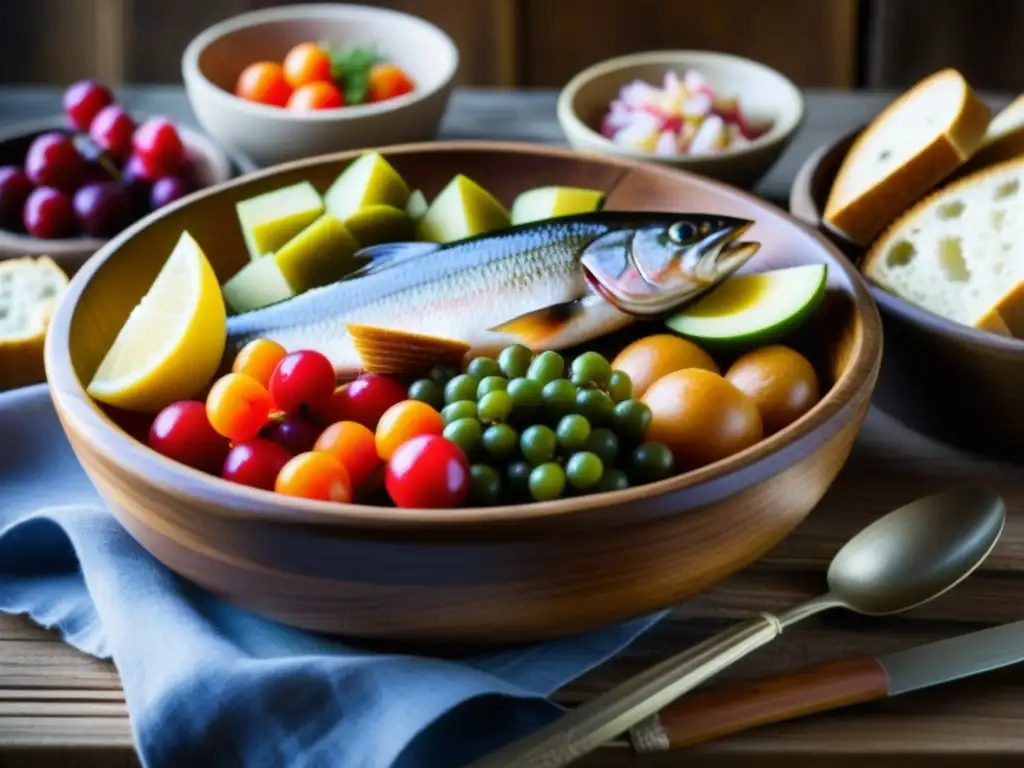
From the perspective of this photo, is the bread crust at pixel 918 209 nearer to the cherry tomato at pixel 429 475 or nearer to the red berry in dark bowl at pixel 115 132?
the cherry tomato at pixel 429 475

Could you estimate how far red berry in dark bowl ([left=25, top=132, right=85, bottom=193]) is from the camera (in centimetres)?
136

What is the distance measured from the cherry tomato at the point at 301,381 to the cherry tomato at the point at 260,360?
0.05 m

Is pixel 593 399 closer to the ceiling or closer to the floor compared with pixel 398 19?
closer to the ceiling

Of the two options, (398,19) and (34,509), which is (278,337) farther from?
(398,19)

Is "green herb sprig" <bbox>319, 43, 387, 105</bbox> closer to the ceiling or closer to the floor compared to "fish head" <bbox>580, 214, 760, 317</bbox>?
closer to the floor

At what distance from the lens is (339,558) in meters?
0.75

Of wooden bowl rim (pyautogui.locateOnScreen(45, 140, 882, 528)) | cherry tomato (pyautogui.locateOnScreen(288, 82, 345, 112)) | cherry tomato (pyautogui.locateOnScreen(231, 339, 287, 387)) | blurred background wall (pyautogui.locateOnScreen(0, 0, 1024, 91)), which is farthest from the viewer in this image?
blurred background wall (pyautogui.locateOnScreen(0, 0, 1024, 91))

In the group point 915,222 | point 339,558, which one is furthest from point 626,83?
point 339,558

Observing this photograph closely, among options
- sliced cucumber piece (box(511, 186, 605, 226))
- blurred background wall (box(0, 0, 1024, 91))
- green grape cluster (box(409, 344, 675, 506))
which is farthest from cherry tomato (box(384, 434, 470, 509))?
blurred background wall (box(0, 0, 1024, 91))

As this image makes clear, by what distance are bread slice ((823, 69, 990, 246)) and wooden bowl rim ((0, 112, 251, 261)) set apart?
658 mm

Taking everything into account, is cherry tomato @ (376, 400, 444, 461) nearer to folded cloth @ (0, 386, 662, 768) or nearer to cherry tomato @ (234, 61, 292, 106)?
folded cloth @ (0, 386, 662, 768)

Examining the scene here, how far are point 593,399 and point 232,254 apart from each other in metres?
0.45

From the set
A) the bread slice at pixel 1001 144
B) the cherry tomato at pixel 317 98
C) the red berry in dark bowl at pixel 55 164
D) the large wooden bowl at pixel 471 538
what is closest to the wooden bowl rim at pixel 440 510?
the large wooden bowl at pixel 471 538

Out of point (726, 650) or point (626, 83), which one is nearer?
point (726, 650)
